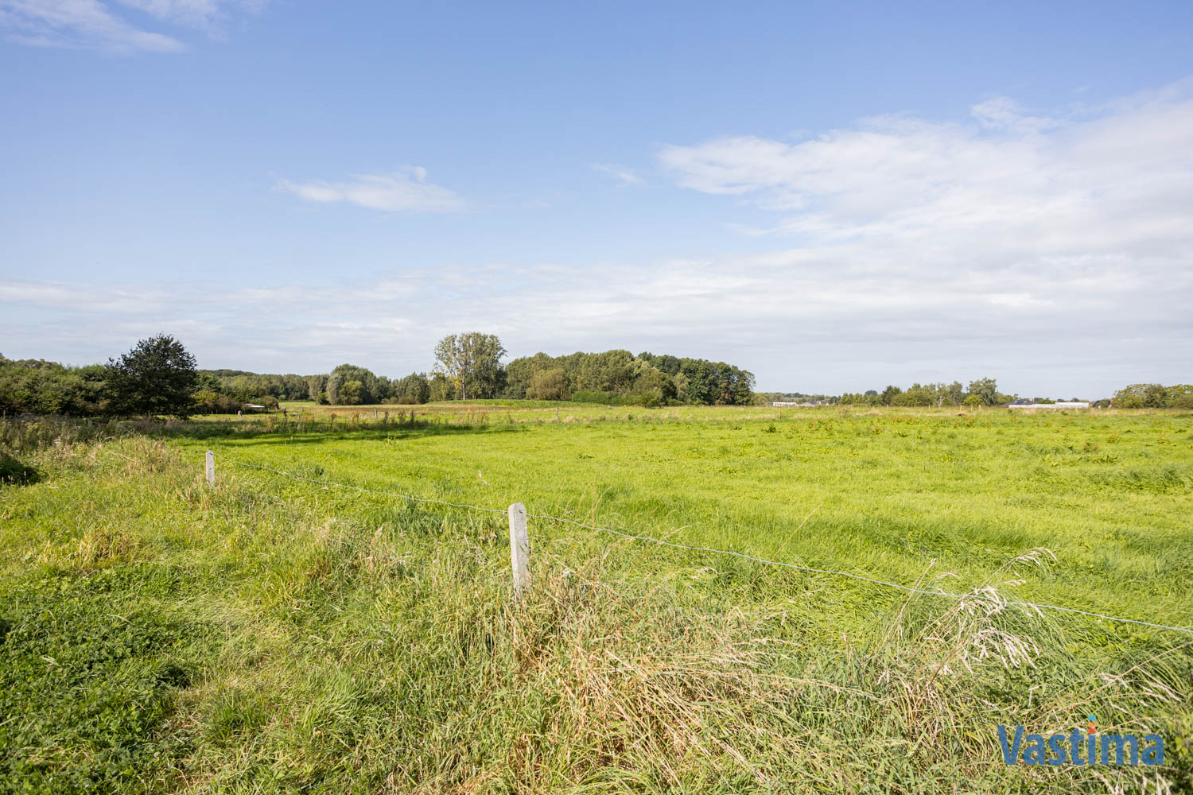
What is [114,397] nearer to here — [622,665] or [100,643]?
[100,643]

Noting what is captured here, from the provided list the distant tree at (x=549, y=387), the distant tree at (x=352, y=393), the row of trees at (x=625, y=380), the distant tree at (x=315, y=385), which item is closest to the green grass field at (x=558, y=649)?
the row of trees at (x=625, y=380)

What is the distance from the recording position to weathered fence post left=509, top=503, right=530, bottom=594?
4.34 m

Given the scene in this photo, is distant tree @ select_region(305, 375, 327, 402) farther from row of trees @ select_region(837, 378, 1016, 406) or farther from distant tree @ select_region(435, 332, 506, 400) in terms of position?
row of trees @ select_region(837, 378, 1016, 406)

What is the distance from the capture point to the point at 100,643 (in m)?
4.66

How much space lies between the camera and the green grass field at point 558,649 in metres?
2.95

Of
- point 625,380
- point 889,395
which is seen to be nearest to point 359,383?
point 625,380

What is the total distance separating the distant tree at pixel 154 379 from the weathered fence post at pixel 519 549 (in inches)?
1443

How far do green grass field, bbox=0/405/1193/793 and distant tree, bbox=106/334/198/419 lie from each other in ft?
89.0

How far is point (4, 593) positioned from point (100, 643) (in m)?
1.77

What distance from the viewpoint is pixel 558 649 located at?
371cm

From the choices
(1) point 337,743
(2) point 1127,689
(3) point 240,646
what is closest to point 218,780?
(1) point 337,743

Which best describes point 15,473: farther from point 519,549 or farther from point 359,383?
point 359,383

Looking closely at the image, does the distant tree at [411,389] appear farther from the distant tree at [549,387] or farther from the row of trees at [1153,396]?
A: the row of trees at [1153,396]

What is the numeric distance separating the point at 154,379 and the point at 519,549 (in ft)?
121
